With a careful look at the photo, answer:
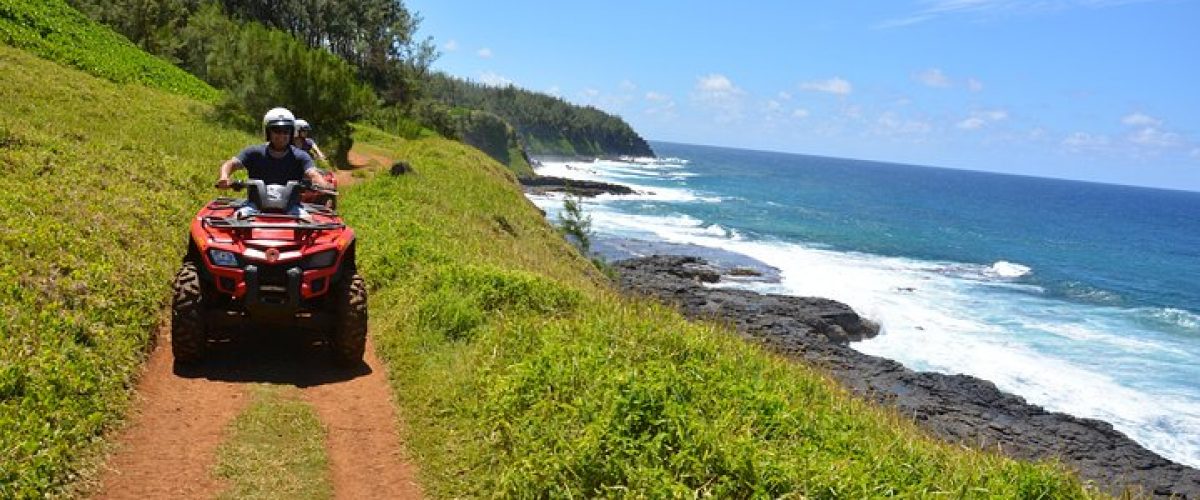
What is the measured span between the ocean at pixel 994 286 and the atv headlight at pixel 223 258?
25227 mm

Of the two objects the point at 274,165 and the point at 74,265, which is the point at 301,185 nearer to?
the point at 274,165

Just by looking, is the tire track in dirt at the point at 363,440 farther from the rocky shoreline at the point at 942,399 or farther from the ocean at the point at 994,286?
the ocean at the point at 994,286

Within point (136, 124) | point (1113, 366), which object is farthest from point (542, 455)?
point (1113, 366)

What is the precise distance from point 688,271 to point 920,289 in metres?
13.6

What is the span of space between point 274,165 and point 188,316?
2.13m

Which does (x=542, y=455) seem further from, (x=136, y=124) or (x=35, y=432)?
(x=136, y=124)

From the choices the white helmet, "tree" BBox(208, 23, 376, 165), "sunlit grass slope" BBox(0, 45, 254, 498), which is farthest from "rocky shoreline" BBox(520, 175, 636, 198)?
the white helmet

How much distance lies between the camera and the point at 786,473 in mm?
5789

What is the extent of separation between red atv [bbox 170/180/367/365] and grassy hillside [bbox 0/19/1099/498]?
0.78 metres

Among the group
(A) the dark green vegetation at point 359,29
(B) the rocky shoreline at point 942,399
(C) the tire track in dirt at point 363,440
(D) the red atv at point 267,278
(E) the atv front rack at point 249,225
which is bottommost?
(B) the rocky shoreline at point 942,399

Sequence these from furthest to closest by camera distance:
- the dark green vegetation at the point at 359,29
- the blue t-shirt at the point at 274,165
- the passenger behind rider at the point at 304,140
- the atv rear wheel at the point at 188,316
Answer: the dark green vegetation at the point at 359,29
the passenger behind rider at the point at 304,140
the blue t-shirt at the point at 274,165
the atv rear wheel at the point at 188,316

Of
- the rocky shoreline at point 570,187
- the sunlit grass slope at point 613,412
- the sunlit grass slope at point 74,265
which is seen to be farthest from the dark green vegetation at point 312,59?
the sunlit grass slope at point 613,412

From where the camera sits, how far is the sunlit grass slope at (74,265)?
604 cm

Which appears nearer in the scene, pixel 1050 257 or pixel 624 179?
pixel 1050 257
